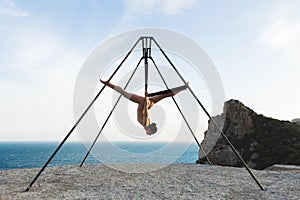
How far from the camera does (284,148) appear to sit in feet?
96.0

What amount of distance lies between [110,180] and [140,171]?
1.81 metres

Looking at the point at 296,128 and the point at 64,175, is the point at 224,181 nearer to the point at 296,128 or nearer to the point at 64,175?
the point at 64,175

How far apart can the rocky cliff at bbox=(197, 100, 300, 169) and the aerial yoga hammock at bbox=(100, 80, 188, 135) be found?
1828 cm

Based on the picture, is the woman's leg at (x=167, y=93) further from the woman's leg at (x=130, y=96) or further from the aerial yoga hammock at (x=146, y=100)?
the woman's leg at (x=130, y=96)

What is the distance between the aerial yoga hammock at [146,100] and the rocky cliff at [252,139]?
60.0 ft

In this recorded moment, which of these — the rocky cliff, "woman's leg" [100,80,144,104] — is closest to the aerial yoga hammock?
"woman's leg" [100,80,144,104]

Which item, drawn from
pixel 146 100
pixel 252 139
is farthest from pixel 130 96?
pixel 252 139

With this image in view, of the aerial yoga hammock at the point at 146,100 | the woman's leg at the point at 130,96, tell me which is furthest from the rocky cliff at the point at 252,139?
the woman's leg at the point at 130,96

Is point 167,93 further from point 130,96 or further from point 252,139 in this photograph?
point 252,139

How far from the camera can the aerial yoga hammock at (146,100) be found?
25.7 ft

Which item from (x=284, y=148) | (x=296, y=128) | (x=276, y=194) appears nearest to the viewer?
(x=276, y=194)

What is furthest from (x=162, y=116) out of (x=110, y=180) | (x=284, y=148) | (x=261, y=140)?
(x=261, y=140)

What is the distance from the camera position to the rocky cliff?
2908cm

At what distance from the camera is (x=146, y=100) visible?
Answer: 7.81 metres
